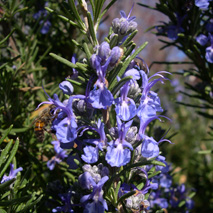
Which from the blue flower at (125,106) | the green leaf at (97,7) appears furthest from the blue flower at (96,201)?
the green leaf at (97,7)

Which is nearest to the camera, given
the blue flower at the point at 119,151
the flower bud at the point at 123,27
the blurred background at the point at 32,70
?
the blue flower at the point at 119,151

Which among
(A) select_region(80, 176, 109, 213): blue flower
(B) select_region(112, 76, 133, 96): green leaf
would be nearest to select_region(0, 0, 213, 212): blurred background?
(B) select_region(112, 76, 133, 96): green leaf

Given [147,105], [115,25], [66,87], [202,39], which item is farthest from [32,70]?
[202,39]

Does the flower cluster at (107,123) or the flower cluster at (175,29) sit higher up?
the flower cluster at (175,29)

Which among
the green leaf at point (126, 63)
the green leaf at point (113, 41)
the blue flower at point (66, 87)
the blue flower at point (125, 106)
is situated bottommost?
the blue flower at point (125, 106)

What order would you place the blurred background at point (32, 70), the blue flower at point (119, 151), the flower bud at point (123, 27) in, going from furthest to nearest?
the blurred background at point (32, 70)
the flower bud at point (123, 27)
the blue flower at point (119, 151)

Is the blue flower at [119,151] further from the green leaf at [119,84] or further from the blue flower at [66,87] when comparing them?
the blue flower at [66,87]

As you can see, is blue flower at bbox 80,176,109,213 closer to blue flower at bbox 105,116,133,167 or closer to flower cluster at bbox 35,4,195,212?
flower cluster at bbox 35,4,195,212

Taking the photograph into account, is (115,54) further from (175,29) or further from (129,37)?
(175,29)

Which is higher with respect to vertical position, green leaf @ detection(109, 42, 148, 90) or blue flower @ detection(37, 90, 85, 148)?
green leaf @ detection(109, 42, 148, 90)

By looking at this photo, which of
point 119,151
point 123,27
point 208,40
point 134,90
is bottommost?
point 119,151
